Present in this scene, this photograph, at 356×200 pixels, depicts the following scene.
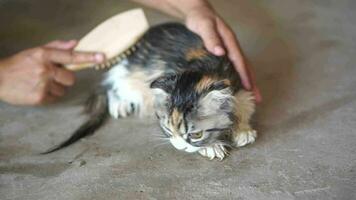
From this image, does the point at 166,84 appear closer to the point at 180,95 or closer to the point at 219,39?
the point at 180,95

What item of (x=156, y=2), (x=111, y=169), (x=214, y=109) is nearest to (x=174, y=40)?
(x=156, y=2)

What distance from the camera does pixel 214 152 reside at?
167 cm

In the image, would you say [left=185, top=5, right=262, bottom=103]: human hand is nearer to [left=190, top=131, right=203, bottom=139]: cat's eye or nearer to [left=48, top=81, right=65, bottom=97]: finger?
[left=190, top=131, right=203, bottom=139]: cat's eye

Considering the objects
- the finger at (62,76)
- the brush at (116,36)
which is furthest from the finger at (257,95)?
the finger at (62,76)

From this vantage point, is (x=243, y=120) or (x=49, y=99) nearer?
(x=243, y=120)

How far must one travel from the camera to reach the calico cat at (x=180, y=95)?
5.14 ft

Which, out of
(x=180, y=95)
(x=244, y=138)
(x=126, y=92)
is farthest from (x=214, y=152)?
(x=126, y=92)

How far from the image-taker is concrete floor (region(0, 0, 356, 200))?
5.13ft

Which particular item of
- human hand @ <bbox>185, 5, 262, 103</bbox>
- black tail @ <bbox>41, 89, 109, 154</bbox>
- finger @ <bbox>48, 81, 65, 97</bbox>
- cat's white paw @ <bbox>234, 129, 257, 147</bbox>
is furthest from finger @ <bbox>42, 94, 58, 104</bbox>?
cat's white paw @ <bbox>234, 129, 257, 147</bbox>

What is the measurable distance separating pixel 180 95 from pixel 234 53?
282 mm

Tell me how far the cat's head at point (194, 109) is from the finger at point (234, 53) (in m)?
0.15

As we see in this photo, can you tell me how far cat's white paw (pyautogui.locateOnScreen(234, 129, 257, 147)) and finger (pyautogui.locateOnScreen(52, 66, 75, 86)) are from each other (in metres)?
0.59

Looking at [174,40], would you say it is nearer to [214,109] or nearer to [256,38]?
[214,109]

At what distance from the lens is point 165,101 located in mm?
1629
